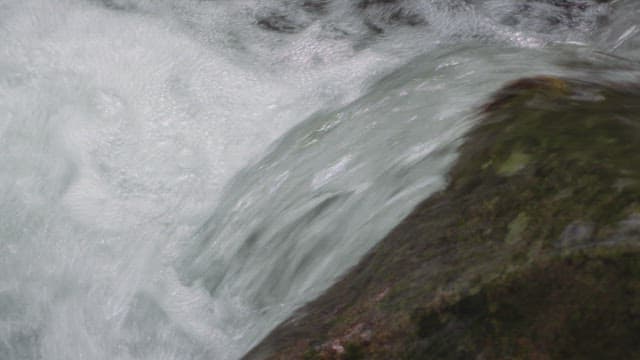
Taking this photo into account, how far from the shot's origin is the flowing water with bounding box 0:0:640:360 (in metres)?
3.73

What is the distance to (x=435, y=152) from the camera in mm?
3480

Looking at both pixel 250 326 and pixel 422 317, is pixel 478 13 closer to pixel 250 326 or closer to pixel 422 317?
pixel 250 326

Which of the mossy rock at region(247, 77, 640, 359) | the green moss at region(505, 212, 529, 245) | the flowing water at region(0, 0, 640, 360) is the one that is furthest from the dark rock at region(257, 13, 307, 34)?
the green moss at region(505, 212, 529, 245)

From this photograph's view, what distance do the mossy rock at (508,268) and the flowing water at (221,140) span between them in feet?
0.73

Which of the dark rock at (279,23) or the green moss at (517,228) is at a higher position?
the green moss at (517,228)

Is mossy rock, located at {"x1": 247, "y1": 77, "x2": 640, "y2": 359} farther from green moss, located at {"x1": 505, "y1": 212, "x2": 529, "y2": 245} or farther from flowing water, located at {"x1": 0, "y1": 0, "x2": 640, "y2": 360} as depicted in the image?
flowing water, located at {"x1": 0, "y1": 0, "x2": 640, "y2": 360}

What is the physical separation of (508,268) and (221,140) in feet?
7.90

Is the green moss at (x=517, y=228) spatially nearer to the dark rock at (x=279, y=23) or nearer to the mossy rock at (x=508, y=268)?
the mossy rock at (x=508, y=268)

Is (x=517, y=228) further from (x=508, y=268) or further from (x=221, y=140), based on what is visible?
(x=221, y=140)

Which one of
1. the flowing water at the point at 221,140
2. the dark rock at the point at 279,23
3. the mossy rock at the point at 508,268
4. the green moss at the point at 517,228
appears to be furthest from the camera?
the dark rock at the point at 279,23

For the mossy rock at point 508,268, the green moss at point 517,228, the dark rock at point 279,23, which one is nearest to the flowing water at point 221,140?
the dark rock at point 279,23

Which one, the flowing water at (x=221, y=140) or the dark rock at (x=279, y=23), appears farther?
the dark rock at (x=279, y=23)

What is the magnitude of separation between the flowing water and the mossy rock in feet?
0.73

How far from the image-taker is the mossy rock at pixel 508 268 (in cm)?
259
